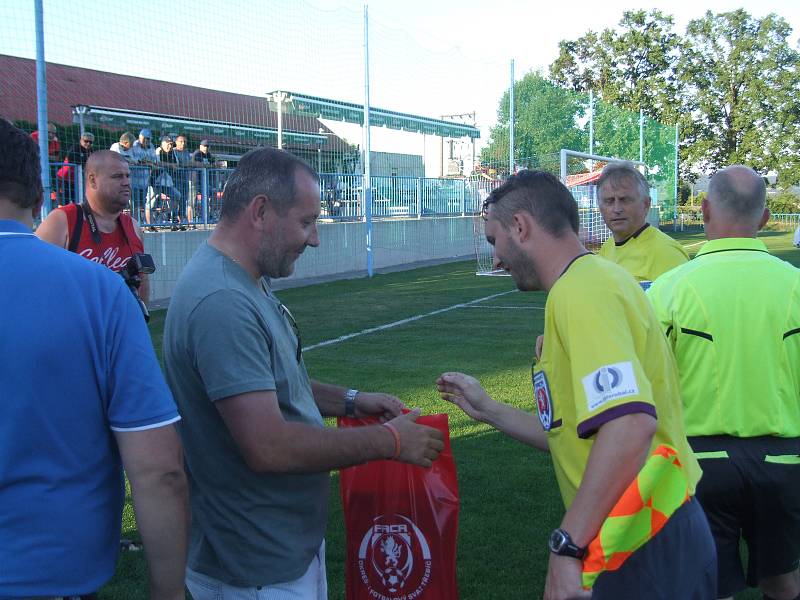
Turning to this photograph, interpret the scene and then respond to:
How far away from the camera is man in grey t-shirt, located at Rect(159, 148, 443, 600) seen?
7.05 feet

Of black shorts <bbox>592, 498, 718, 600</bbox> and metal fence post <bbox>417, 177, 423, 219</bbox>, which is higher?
metal fence post <bbox>417, 177, 423, 219</bbox>

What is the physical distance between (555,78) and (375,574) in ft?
226

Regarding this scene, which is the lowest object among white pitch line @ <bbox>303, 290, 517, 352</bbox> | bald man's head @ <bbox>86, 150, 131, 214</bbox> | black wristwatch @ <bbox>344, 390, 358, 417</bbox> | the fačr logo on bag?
white pitch line @ <bbox>303, 290, 517, 352</bbox>

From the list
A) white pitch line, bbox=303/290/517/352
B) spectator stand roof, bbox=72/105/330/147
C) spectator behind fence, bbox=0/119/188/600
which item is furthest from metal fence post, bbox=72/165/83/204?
spectator behind fence, bbox=0/119/188/600

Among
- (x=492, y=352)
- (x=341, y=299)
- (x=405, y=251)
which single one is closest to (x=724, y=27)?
(x=405, y=251)

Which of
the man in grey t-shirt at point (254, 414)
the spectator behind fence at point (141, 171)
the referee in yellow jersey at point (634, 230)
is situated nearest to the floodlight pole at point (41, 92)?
the spectator behind fence at point (141, 171)

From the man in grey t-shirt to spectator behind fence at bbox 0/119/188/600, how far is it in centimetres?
29

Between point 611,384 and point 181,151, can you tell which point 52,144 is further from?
point 611,384

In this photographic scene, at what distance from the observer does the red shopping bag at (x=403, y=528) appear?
2.82 meters

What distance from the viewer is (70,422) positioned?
1791 millimetres

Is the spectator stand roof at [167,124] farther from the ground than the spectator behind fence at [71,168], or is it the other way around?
the spectator stand roof at [167,124]

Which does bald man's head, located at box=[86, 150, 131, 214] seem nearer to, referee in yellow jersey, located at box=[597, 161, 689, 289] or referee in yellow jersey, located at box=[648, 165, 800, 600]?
referee in yellow jersey, located at box=[597, 161, 689, 289]

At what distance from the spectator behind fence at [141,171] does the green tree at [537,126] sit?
14246 millimetres

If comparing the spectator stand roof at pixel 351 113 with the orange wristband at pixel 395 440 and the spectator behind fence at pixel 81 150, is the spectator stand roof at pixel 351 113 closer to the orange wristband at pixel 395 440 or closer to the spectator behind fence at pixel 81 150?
the spectator behind fence at pixel 81 150
